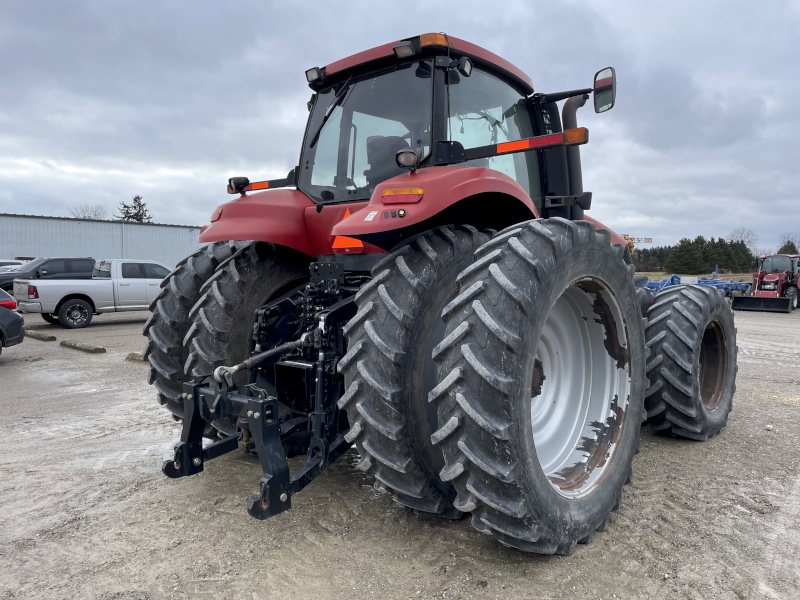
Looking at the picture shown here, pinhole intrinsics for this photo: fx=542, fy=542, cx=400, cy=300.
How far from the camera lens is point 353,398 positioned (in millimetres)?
2445

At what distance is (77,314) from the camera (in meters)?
13.6

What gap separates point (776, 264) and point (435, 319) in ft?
78.4

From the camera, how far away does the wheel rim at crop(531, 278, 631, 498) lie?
295 centimetres

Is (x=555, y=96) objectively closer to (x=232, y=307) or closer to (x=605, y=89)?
(x=605, y=89)

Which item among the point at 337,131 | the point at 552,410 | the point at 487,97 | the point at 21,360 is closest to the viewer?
the point at 552,410

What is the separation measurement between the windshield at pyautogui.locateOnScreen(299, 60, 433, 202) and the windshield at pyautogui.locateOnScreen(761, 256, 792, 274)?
22.8 m

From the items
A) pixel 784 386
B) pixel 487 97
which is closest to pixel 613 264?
pixel 487 97

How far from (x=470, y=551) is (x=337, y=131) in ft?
8.84

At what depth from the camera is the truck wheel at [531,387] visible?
2148 millimetres

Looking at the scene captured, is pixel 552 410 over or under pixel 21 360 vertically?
over

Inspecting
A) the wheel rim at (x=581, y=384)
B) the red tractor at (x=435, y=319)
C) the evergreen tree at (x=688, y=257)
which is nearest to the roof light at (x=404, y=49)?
the red tractor at (x=435, y=319)

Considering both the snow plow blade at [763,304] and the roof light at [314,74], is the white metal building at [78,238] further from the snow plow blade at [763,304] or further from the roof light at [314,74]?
the roof light at [314,74]

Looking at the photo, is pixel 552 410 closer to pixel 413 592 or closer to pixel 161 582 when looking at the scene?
pixel 413 592

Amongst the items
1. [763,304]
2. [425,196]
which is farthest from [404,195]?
[763,304]
